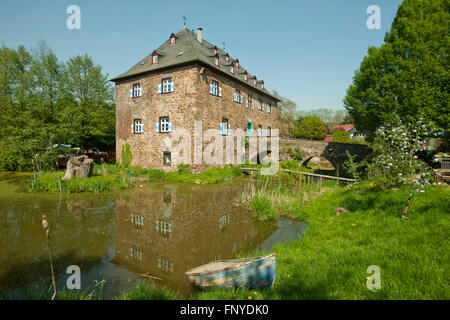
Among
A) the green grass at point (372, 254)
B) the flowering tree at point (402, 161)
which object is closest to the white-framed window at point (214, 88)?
the flowering tree at point (402, 161)

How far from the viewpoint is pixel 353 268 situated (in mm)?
3547

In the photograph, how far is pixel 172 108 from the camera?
17672 millimetres

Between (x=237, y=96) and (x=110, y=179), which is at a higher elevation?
(x=237, y=96)

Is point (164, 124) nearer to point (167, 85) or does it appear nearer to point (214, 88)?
point (167, 85)

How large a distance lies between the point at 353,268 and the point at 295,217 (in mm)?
4004

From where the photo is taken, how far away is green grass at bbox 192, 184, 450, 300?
3.04 m

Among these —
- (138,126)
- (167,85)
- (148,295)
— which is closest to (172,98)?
(167,85)

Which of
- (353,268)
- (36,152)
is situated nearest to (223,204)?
(353,268)

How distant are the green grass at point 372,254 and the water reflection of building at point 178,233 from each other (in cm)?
121

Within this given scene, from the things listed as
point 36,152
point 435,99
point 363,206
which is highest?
point 435,99

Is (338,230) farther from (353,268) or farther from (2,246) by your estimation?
(2,246)

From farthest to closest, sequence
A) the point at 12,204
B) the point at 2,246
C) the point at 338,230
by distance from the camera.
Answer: the point at 12,204 < the point at 338,230 < the point at 2,246

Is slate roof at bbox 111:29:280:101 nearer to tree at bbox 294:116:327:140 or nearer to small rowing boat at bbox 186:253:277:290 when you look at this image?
small rowing boat at bbox 186:253:277:290

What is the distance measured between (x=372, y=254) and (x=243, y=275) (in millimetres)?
2397
